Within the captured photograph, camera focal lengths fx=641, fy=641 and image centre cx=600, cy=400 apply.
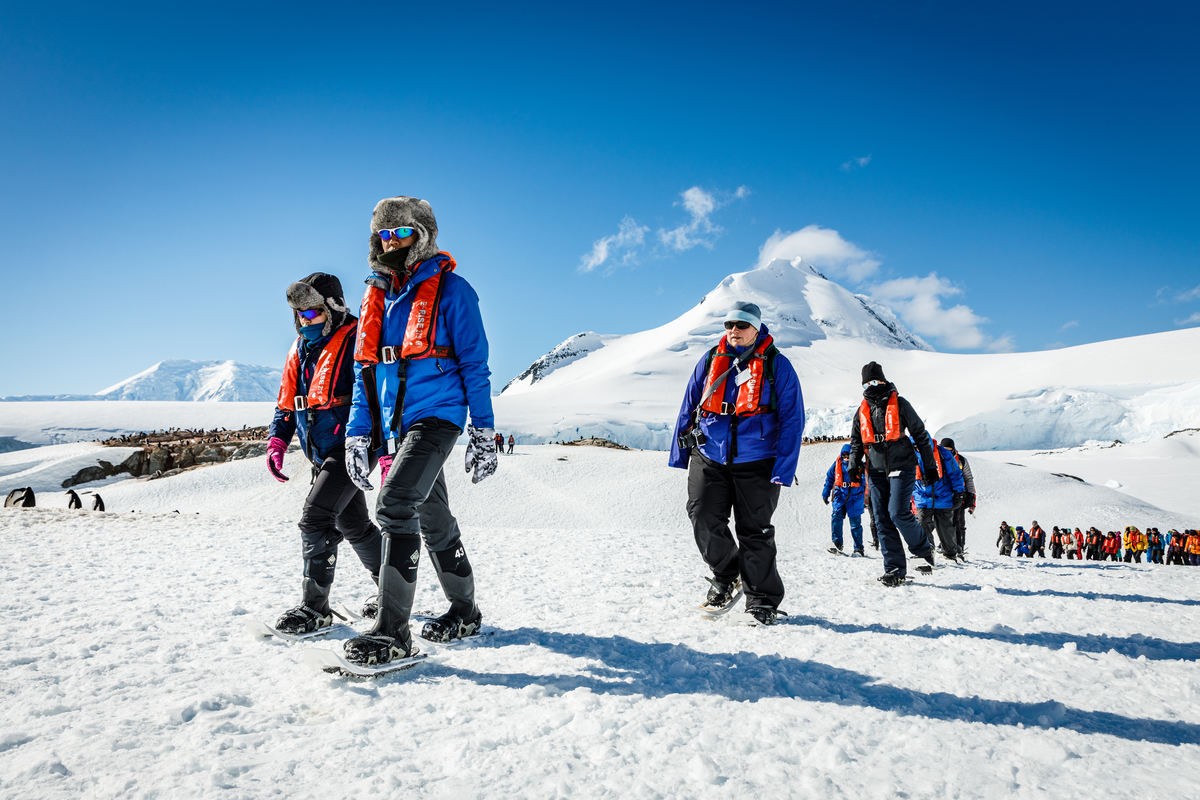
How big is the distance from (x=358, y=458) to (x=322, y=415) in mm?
588

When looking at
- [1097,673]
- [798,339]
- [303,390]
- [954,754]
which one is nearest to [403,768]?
[954,754]

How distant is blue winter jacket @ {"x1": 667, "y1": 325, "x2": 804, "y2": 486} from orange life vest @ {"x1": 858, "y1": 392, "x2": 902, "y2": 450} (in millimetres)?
2376

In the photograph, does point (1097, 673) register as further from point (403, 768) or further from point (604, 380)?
point (604, 380)

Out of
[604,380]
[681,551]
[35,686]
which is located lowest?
[681,551]

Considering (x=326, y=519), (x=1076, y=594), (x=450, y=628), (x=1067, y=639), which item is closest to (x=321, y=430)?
(x=326, y=519)

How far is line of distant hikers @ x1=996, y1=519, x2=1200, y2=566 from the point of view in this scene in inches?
689

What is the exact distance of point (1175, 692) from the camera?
2.89 metres

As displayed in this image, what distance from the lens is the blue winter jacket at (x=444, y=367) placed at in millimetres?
3320

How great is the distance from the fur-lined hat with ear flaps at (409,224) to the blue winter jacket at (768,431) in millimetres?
1890

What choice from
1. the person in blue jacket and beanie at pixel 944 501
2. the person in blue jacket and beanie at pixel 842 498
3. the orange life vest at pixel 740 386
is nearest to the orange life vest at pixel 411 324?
the orange life vest at pixel 740 386

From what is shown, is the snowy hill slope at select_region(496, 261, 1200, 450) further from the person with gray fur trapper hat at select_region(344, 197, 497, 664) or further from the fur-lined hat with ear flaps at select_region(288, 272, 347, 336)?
the person with gray fur trapper hat at select_region(344, 197, 497, 664)

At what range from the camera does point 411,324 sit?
10.9ft

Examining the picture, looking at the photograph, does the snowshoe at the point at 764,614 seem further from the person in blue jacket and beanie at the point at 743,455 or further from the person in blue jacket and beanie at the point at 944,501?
the person in blue jacket and beanie at the point at 944,501

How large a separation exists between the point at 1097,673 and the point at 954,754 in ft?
5.11
